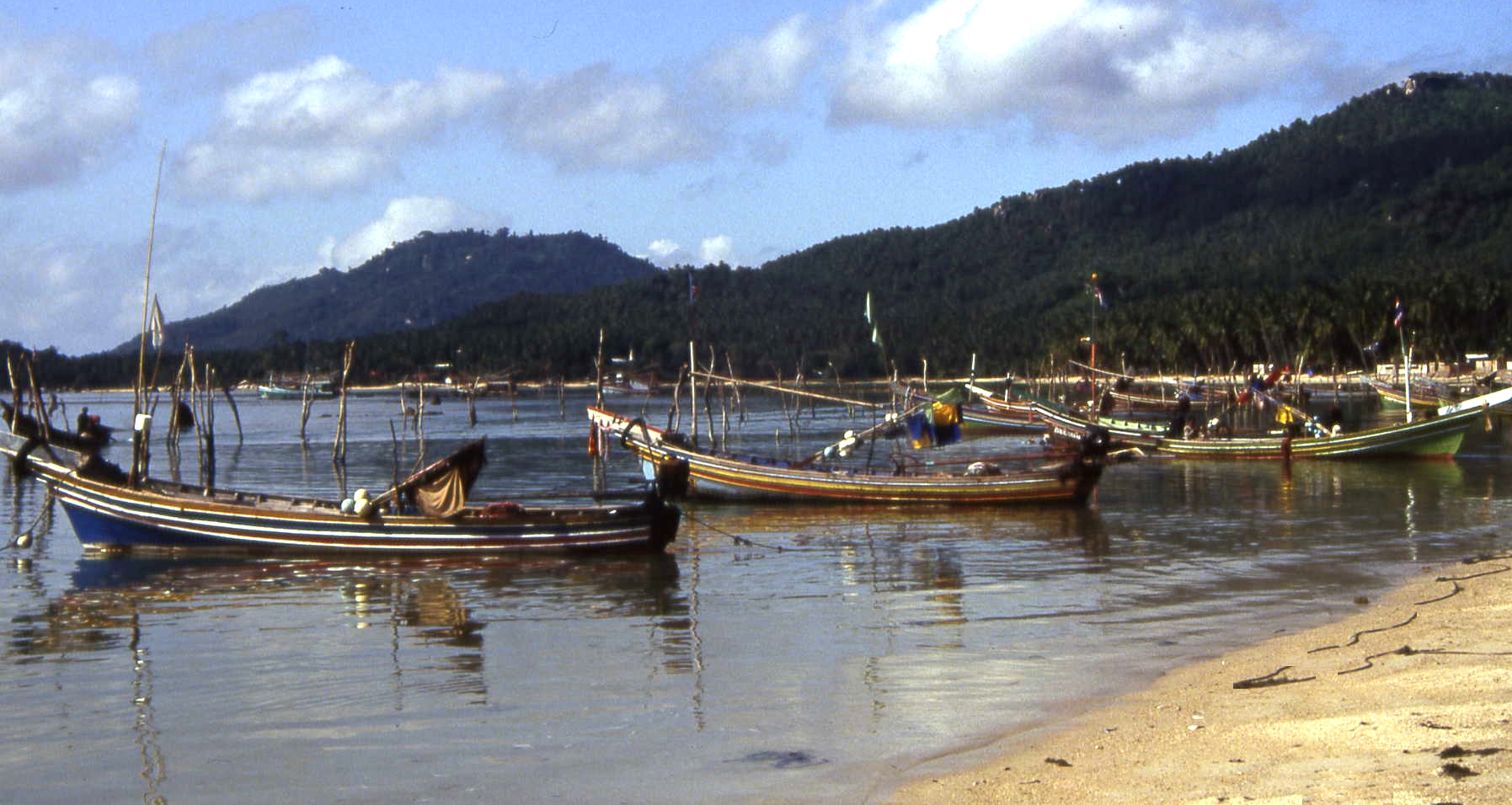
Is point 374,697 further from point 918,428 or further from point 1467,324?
point 1467,324

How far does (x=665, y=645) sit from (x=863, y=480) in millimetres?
14725

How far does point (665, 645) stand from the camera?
15.6 m

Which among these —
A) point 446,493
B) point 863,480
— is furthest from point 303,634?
point 863,480

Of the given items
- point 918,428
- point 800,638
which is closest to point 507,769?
point 800,638

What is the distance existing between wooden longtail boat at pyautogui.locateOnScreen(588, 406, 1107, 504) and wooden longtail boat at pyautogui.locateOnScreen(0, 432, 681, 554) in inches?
245

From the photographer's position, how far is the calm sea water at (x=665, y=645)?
422 inches

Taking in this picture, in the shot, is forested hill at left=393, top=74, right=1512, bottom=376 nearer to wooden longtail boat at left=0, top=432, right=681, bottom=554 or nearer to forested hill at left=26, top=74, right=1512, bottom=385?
forested hill at left=26, top=74, right=1512, bottom=385

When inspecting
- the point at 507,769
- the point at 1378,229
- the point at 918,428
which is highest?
the point at 1378,229

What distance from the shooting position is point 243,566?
22.8 metres

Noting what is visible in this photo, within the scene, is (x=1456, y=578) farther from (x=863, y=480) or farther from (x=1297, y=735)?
(x=863, y=480)

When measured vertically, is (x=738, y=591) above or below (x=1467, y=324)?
below

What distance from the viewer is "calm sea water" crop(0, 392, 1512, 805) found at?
422 inches

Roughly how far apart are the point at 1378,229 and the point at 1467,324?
70.0m

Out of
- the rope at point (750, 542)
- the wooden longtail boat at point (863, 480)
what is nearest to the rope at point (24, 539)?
the wooden longtail boat at point (863, 480)
